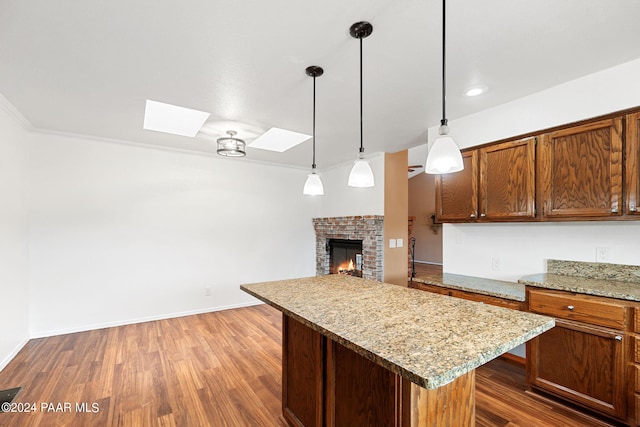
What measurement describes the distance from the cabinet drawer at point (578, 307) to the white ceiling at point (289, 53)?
1658mm

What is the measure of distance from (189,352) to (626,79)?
4473 millimetres

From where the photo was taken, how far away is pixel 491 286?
8.38 feet

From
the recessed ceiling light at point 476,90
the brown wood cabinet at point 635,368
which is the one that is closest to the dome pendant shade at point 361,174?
the recessed ceiling light at point 476,90

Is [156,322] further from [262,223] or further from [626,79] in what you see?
[626,79]

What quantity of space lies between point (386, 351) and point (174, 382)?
7.78ft

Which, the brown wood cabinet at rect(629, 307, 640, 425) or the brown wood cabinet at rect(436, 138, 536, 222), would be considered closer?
the brown wood cabinet at rect(629, 307, 640, 425)

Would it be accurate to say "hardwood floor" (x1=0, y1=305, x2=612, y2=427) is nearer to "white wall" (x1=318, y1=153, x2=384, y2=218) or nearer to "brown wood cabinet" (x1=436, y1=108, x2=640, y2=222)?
"brown wood cabinet" (x1=436, y1=108, x2=640, y2=222)

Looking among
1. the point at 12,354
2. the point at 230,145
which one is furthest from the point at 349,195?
the point at 12,354

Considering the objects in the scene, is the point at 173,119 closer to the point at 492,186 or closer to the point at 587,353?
the point at 492,186

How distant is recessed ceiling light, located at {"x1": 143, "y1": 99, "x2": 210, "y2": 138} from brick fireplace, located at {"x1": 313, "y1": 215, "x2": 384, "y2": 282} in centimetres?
267

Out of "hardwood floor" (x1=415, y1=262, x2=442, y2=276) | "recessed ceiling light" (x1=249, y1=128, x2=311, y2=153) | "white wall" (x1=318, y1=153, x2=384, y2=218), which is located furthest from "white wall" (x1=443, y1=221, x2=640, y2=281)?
"hardwood floor" (x1=415, y1=262, x2=442, y2=276)

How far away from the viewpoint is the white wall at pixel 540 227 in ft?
6.91

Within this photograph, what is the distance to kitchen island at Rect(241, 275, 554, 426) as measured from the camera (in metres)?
0.94

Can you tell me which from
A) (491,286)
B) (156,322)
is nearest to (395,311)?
(491,286)
